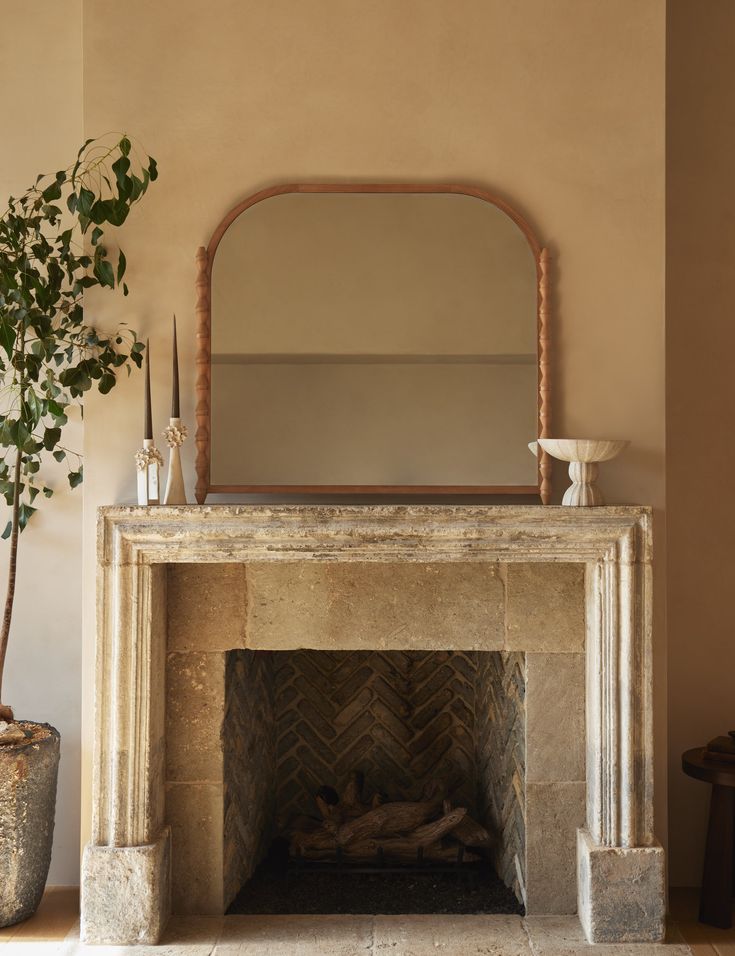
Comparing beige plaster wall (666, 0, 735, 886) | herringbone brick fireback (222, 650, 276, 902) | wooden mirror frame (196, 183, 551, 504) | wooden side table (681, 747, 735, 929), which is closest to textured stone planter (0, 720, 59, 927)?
herringbone brick fireback (222, 650, 276, 902)

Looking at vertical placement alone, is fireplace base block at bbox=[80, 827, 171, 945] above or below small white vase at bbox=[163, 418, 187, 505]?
below

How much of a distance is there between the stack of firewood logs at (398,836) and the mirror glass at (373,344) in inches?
44.6

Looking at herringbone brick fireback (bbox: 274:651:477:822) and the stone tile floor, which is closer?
the stone tile floor

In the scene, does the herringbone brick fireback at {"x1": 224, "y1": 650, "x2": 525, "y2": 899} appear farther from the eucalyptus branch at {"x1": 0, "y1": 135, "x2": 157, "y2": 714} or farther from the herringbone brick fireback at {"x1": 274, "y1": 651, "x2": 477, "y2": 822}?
the eucalyptus branch at {"x1": 0, "y1": 135, "x2": 157, "y2": 714}

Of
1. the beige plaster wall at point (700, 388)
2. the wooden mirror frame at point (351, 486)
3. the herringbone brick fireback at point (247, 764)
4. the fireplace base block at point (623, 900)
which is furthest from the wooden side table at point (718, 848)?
the herringbone brick fireback at point (247, 764)

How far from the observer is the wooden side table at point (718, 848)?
8.96 ft

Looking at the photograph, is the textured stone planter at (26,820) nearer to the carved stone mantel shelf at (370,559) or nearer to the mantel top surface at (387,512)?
the carved stone mantel shelf at (370,559)

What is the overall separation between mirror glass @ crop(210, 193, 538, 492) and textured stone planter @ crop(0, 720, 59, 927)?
95 cm

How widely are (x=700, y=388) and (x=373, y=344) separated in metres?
1.17

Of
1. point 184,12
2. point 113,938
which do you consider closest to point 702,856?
point 113,938

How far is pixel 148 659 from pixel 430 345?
3.99ft

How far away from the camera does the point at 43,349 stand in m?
2.81

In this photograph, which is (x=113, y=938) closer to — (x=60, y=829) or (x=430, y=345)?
(x=60, y=829)

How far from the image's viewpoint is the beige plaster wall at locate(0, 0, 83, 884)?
3113mm
